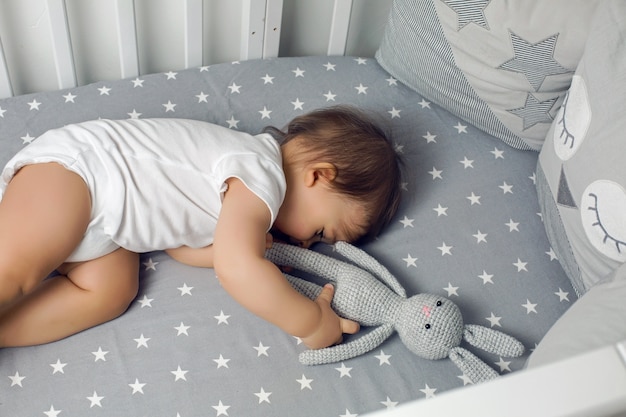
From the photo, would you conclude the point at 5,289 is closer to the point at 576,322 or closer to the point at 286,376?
the point at 286,376

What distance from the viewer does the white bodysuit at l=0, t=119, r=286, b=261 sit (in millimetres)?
941

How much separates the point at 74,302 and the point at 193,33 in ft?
1.64

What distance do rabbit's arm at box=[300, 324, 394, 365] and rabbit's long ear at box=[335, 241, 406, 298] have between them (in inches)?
2.4

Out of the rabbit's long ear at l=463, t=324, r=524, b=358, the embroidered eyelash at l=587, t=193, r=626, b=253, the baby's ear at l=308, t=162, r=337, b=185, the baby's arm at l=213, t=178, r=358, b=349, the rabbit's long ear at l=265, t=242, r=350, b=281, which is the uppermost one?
the embroidered eyelash at l=587, t=193, r=626, b=253

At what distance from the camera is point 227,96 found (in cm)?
124

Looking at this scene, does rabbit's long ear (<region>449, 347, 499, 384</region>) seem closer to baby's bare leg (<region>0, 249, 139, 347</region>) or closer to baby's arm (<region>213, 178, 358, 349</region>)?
baby's arm (<region>213, 178, 358, 349</region>)

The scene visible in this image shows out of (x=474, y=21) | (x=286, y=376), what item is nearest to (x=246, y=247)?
(x=286, y=376)

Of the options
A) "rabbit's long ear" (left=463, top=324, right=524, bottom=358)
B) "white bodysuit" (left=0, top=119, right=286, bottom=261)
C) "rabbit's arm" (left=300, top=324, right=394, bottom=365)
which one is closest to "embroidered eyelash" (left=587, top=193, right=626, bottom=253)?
"rabbit's long ear" (left=463, top=324, right=524, bottom=358)

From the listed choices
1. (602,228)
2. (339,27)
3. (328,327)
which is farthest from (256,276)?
(339,27)

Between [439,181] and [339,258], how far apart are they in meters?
0.22

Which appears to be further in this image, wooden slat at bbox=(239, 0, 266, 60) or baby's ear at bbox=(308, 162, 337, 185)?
wooden slat at bbox=(239, 0, 266, 60)

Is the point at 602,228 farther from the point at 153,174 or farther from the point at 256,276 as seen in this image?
the point at 153,174

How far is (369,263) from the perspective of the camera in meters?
1.04

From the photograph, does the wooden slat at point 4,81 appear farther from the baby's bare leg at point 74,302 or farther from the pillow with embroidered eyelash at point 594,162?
the pillow with embroidered eyelash at point 594,162
